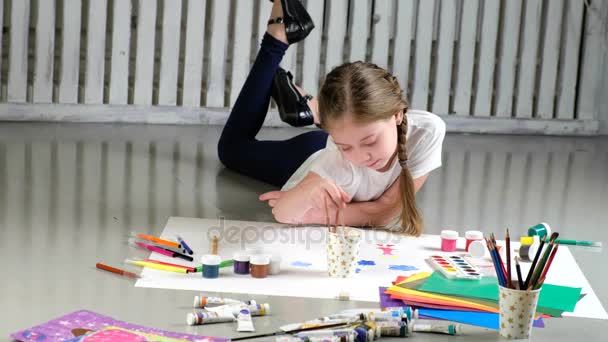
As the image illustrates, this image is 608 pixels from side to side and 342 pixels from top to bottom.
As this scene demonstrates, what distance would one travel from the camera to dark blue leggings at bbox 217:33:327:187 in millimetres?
3035

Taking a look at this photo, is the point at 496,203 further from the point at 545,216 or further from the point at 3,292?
the point at 3,292

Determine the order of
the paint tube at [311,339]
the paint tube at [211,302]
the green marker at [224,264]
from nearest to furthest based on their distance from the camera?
the paint tube at [311,339] → the paint tube at [211,302] → the green marker at [224,264]

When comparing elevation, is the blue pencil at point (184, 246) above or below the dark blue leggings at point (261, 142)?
below

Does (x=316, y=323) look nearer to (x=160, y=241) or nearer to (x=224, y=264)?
(x=224, y=264)

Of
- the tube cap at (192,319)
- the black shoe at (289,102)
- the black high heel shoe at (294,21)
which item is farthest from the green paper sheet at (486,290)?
the black high heel shoe at (294,21)

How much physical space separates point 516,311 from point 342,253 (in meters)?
0.48

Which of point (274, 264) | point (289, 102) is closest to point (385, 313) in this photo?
point (274, 264)

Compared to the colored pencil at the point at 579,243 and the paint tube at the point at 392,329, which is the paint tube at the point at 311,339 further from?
the colored pencil at the point at 579,243

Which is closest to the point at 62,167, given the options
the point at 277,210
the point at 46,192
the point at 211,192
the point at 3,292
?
the point at 46,192

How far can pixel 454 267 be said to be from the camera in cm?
220

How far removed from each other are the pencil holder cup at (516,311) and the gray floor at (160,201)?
37mm

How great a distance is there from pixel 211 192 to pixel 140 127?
1247 millimetres

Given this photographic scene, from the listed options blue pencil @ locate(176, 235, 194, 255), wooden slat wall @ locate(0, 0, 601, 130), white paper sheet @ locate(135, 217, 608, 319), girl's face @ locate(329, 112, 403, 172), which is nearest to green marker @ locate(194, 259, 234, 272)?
white paper sheet @ locate(135, 217, 608, 319)

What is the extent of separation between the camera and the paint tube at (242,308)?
6.11 ft
